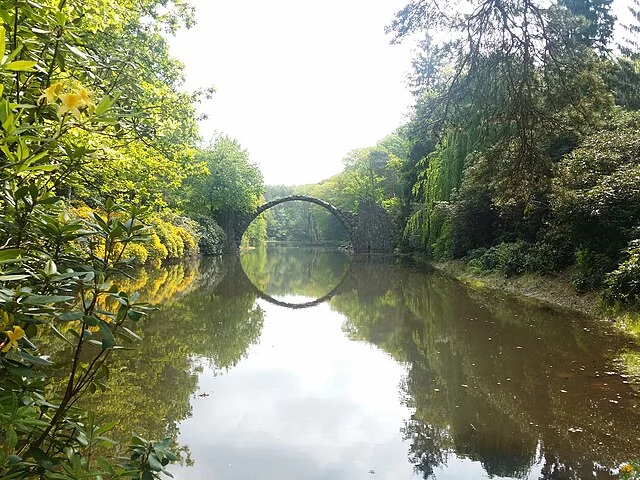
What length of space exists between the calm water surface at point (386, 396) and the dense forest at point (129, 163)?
81 cm

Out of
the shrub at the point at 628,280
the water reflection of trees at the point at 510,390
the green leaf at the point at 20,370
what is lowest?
the water reflection of trees at the point at 510,390

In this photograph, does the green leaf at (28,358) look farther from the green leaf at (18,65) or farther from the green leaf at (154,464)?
the green leaf at (18,65)

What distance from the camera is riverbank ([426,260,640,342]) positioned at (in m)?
7.64

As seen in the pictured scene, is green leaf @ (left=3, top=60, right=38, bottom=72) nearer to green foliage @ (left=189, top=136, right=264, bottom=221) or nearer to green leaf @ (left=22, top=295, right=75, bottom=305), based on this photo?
green leaf @ (left=22, top=295, right=75, bottom=305)

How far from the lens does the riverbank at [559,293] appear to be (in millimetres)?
7641

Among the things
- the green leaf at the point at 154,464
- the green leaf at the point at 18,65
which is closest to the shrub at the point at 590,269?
the green leaf at the point at 154,464

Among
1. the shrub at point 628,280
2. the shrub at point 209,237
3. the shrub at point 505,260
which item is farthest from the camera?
the shrub at point 209,237

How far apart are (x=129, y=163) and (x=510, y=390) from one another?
6.64 metres

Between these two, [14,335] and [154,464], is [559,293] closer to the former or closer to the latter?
[154,464]

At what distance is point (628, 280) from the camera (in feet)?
25.6

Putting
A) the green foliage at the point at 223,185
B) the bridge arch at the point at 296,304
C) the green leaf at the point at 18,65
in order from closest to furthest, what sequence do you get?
the green leaf at the point at 18,65
the bridge arch at the point at 296,304
the green foliage at the point at 223,185

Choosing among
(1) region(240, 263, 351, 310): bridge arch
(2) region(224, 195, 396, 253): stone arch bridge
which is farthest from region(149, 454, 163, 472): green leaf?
(2) region(224, 195, 396, 253): stone arch bridge

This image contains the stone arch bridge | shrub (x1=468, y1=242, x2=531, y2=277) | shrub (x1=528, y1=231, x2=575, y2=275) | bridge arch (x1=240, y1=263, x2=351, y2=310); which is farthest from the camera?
the stone arch bridge

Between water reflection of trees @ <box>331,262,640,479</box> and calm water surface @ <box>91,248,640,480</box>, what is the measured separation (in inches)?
0.7
